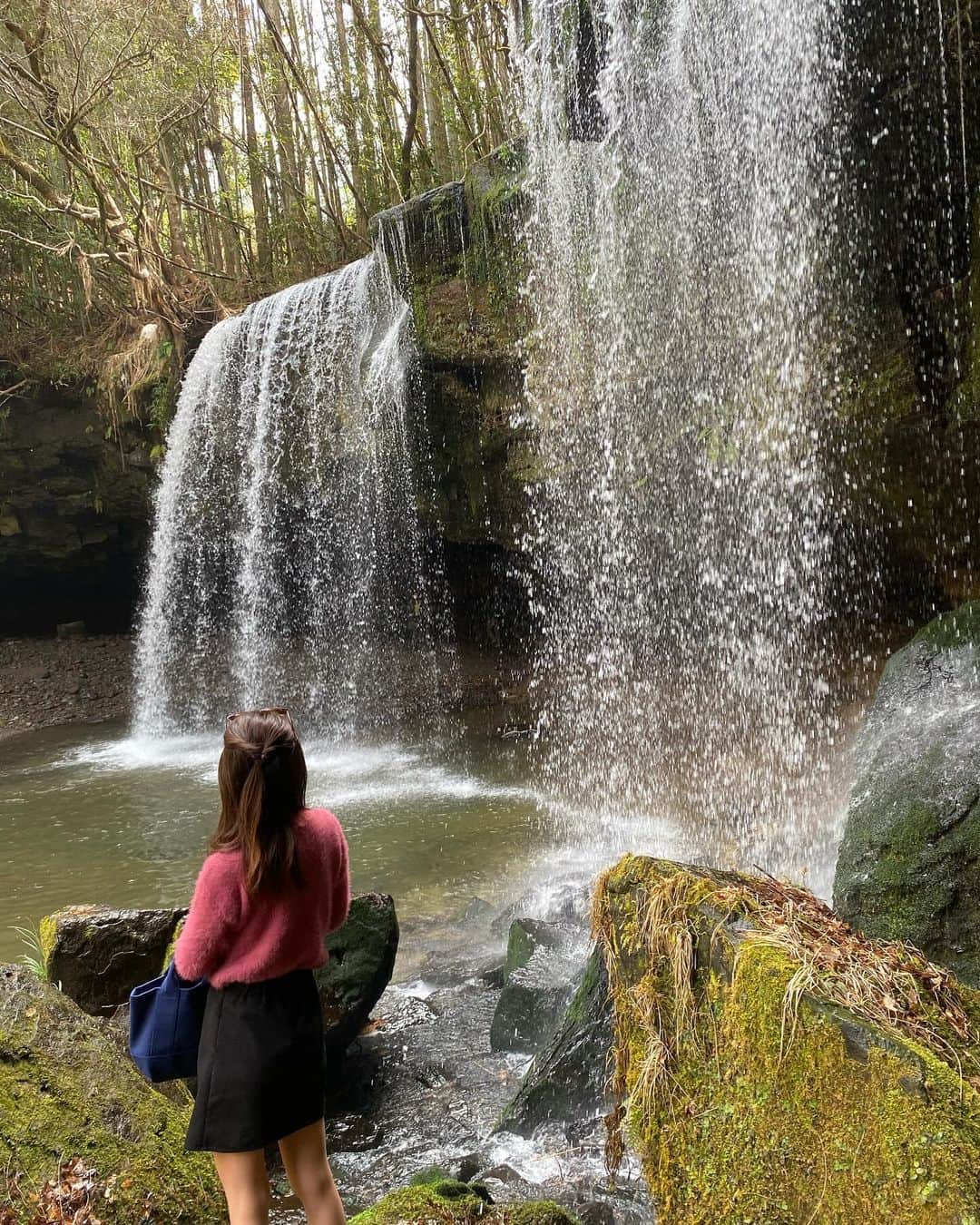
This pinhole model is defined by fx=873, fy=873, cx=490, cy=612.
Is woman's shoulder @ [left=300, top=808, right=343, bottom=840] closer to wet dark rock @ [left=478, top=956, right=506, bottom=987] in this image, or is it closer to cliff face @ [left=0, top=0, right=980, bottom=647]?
wet dark rock @ [left=478, top=956, right=506, bottom=987]

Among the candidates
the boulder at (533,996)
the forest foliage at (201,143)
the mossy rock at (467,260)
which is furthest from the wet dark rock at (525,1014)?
the forest foliage at (201,143)

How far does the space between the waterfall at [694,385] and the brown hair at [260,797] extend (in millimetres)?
4455

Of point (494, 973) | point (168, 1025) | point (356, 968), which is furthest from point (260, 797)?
point (494, 973)

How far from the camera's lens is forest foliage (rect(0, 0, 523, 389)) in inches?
443

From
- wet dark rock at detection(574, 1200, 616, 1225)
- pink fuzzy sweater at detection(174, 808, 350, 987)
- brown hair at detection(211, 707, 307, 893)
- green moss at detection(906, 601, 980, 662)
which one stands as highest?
brown hair at detection(211, 707, 307, 893)

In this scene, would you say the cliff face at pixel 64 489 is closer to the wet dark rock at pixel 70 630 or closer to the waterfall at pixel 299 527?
the wet dark rock at pixel 70 630

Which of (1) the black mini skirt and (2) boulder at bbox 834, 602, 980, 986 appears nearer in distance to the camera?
(1) the black mini skirt

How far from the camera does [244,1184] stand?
84.4 inches

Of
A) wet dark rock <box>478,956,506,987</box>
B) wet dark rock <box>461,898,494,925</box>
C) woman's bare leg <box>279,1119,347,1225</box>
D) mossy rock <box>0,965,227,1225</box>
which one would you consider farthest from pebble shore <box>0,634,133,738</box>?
woman's bare leg <box>279,1119,347,1225</box>

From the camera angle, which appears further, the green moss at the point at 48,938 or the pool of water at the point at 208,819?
the pool of water at the point at 208,819

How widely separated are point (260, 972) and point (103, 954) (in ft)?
7.23

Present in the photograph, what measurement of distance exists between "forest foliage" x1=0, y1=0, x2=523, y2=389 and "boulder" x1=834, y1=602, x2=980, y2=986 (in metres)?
8.58

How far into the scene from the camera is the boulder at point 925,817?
3574 millimetres

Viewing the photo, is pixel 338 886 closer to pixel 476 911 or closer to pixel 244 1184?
pixel 244 1184
